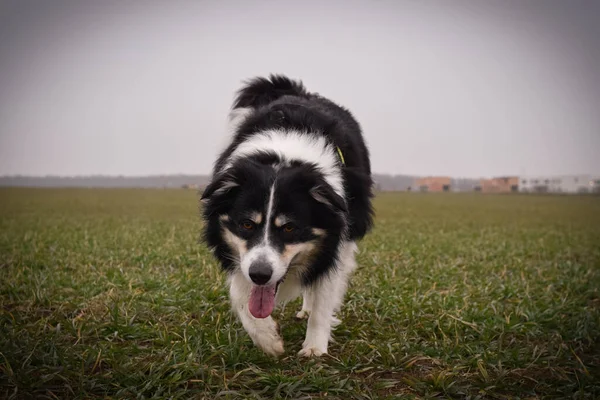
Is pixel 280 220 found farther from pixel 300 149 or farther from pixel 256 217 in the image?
pixel 300 149

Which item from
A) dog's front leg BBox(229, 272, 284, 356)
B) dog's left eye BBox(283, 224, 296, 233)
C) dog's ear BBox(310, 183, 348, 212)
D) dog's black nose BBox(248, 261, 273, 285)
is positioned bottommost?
dog's front leg BBox(229, 272, 284, 356)

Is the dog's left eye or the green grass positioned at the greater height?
the dog's left eye

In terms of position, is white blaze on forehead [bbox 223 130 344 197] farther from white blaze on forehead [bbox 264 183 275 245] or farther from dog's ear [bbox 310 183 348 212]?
white blaze on forehead [bbox 264 183 275 245]

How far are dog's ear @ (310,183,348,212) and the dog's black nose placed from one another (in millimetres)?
681

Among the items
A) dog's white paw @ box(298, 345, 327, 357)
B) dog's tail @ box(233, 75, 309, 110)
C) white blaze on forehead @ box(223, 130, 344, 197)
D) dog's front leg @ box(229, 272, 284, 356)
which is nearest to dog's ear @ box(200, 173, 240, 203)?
white blaze on forehead @ box(223, 130, 344, 197)

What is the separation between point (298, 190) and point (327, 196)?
230 millimetres

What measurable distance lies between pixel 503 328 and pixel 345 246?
178cm

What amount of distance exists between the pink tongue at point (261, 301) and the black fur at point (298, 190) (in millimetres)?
449

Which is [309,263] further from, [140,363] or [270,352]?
[140,363]

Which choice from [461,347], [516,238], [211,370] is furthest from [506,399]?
[516,238]

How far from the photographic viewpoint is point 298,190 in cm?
365

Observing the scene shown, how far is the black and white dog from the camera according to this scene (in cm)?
357

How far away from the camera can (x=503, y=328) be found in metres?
4.60

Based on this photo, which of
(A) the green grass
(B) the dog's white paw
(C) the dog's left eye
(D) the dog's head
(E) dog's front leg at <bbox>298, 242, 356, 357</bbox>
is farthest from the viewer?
(E) dog's front leg at <bbox>298, 242, 356, 357</bbox>
